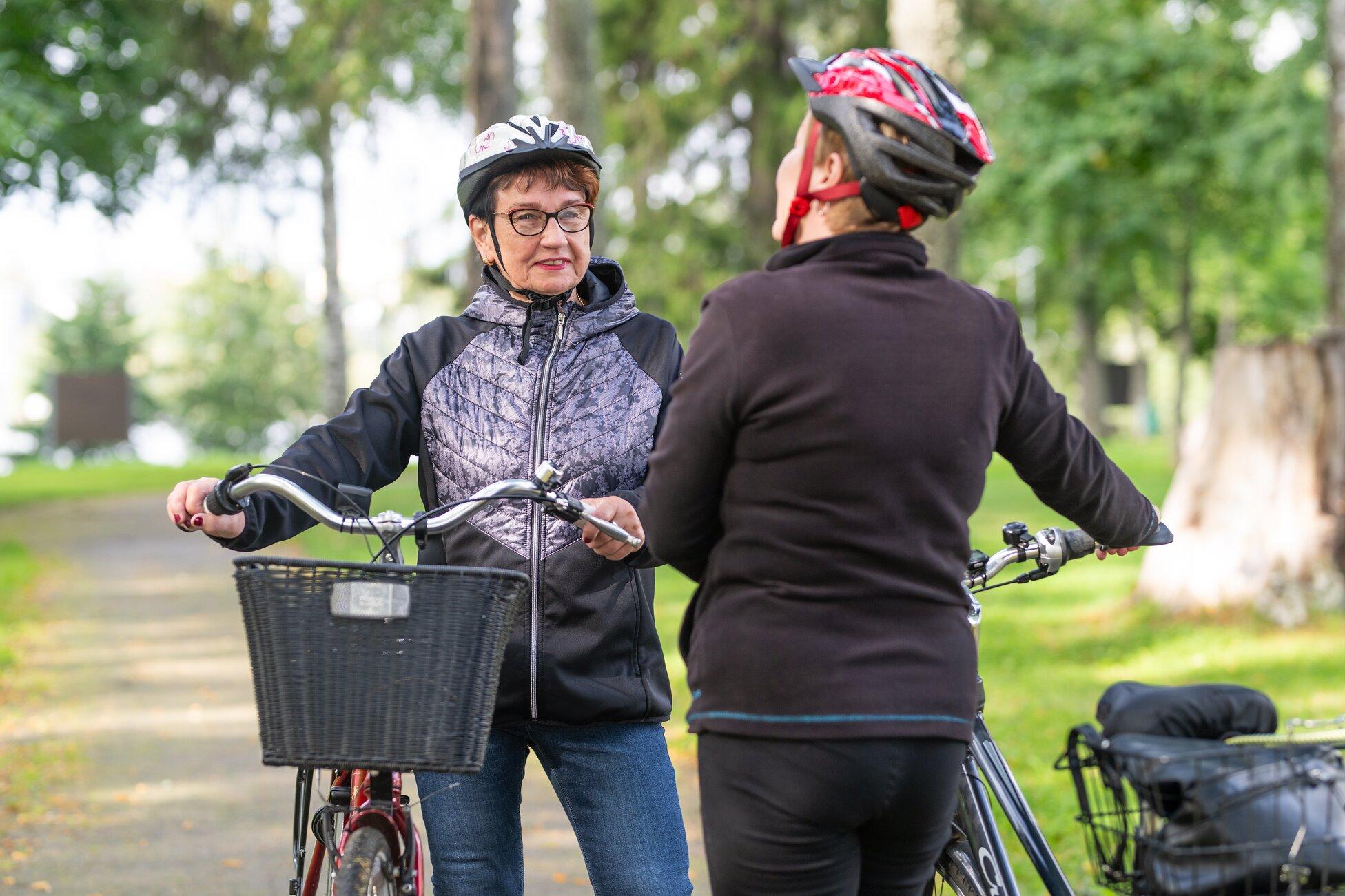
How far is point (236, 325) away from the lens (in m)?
60.5

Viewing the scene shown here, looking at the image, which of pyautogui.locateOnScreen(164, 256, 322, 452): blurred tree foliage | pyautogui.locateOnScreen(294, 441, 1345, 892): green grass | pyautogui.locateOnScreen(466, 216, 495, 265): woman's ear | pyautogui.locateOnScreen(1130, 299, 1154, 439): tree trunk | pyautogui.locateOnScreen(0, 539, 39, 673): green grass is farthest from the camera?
pyautogui.locateOnScreen(164, 256, 322, 452): blurred tree foliage

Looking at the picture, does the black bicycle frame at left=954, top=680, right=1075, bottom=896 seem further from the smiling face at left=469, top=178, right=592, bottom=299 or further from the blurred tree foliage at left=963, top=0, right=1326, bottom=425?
the blurred tree foliage at left=963, top=0, right=1326, bottom=425

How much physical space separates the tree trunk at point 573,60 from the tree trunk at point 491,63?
5.35ft

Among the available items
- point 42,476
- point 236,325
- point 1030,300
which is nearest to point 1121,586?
point 42,476

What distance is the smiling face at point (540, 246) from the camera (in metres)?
3.10

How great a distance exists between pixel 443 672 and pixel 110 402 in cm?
3642

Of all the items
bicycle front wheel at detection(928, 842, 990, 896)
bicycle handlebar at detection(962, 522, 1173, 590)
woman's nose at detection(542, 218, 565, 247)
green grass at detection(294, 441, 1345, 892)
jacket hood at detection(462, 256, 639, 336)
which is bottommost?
green grass at detection(294, 441, 1345, 892)

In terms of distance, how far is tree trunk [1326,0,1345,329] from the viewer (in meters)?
11.6

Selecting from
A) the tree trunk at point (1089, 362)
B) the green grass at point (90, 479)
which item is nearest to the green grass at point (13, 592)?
the green grass at point (90, 479)

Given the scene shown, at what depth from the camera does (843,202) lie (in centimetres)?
229

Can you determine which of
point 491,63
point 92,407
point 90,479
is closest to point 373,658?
point 491,63

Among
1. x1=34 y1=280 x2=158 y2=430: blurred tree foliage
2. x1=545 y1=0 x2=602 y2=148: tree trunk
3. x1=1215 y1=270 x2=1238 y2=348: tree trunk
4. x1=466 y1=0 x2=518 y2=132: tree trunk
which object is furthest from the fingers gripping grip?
x1=34 y1=280 x2=158 y2=430: blurred tree foliage

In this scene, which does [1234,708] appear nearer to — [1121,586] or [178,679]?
[178,679]

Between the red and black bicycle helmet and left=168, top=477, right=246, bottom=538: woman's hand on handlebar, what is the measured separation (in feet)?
3.73
